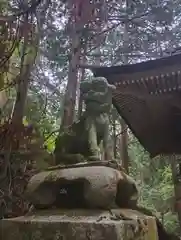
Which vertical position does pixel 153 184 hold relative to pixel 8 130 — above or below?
below

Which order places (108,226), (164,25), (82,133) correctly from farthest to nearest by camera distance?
1. (164,25)
2. (82,133)
3. (108,226)

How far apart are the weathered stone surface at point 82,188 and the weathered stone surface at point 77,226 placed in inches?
4.7

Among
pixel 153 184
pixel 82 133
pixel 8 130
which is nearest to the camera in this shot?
pixel 82 133

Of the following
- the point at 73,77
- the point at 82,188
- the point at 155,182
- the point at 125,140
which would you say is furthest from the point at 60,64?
the point at 82,188

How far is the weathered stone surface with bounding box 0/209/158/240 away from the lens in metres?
2.48

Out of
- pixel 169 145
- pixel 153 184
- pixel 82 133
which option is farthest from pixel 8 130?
pixel 153 184

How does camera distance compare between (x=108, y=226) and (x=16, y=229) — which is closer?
(x=108, y=226)

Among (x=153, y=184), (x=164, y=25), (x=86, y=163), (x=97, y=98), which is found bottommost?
(x=153, y=184)

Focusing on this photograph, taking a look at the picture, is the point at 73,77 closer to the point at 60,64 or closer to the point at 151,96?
the point at 60,64

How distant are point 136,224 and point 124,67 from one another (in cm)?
274

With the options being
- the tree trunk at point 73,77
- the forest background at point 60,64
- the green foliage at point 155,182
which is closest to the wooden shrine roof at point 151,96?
the forest background at point 60,64

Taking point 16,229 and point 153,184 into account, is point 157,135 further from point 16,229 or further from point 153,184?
point 153,184

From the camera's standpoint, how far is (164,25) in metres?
9.86

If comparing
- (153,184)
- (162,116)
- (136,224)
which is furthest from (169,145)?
(153,184)
